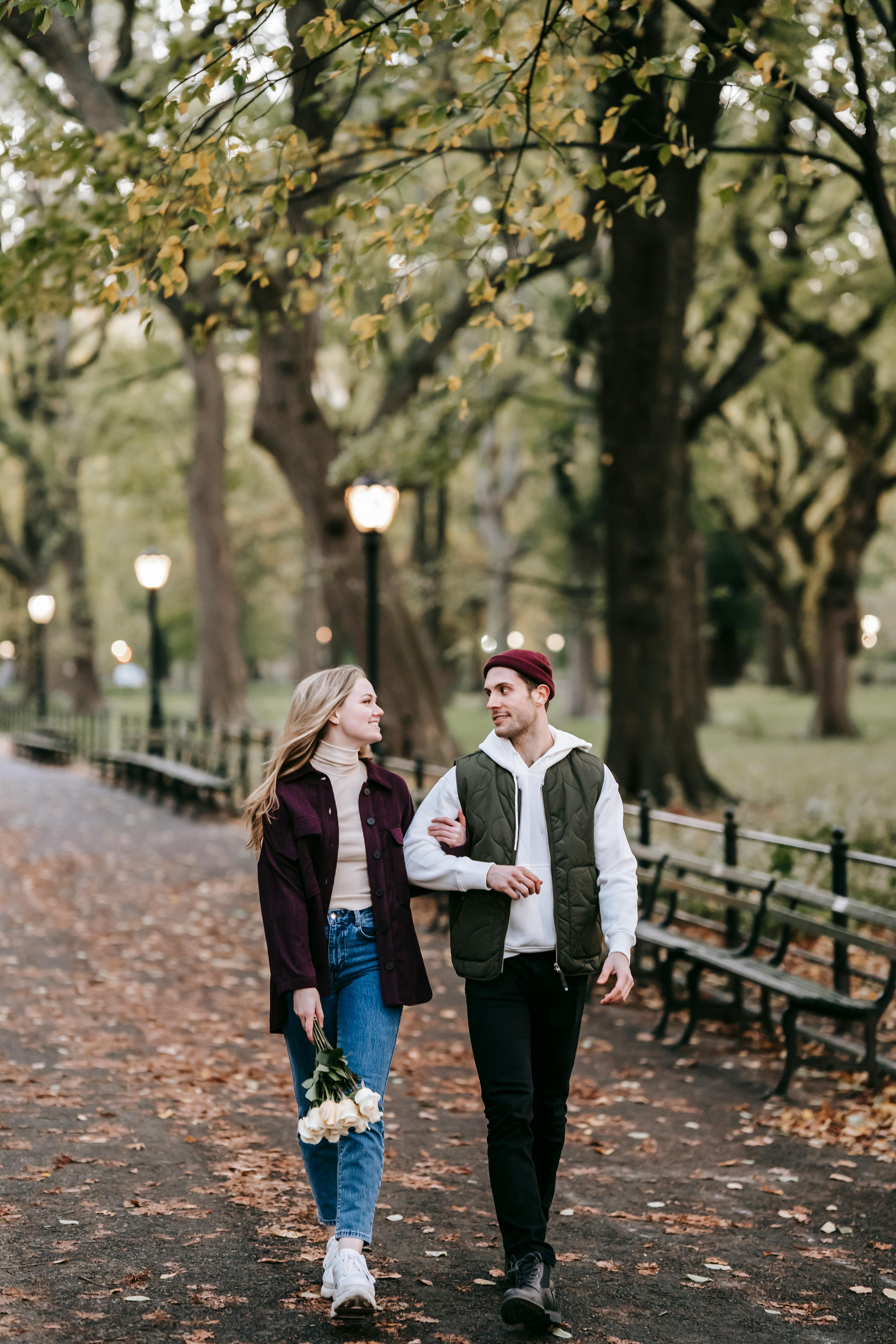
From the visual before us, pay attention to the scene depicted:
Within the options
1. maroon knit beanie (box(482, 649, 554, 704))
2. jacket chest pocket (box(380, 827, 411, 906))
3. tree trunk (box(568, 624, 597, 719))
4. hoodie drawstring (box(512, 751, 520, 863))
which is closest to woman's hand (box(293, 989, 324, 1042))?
jacket chest pocket (box(380, 827, 411, 906))

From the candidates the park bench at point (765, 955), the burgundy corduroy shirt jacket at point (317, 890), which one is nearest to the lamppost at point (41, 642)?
the park bench at point (765, 955)

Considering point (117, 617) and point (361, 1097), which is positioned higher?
point (117, 617)

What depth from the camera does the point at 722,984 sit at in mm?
9539

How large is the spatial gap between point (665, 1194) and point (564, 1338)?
1.63 metres

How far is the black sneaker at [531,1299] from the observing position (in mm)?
3969

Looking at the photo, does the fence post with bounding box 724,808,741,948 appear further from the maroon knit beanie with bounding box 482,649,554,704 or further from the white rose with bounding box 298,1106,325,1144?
the white rose with bounding box 298,1106,325,1144

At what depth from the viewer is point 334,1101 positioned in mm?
4059

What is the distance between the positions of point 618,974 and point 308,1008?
901mm

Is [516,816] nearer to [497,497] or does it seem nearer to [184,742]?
[184,742]

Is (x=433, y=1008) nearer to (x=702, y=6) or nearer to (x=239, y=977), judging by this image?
(x=239, y=977)

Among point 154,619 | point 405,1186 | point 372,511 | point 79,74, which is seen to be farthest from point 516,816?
point 154,619

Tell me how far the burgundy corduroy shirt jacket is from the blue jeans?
4 centimetres

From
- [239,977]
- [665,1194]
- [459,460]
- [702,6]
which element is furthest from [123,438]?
[665,1194]

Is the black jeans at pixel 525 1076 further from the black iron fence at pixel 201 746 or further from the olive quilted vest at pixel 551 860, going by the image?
the black iron fence at pixel 201 746
